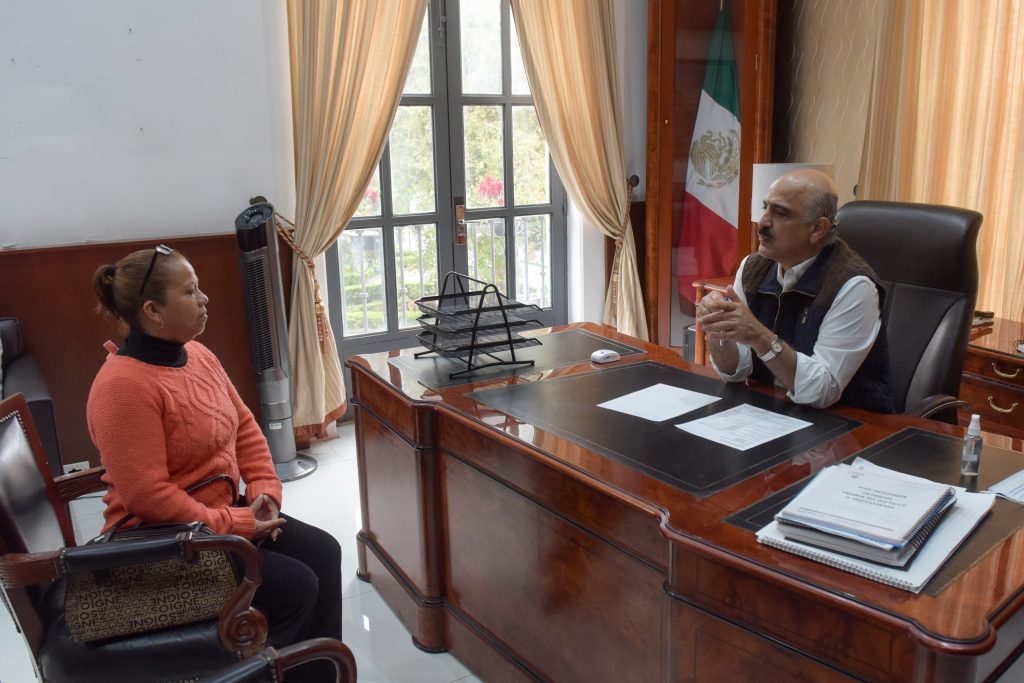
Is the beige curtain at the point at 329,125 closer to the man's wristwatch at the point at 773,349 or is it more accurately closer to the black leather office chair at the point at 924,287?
the black leather office chair at the point at 924,287

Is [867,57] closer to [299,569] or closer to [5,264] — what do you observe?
[299,569]

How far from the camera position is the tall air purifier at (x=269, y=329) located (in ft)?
11.1

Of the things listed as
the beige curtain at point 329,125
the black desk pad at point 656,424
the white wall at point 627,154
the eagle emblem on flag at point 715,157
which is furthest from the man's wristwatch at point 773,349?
the white wall at point 627,154

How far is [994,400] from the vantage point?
8.87ft

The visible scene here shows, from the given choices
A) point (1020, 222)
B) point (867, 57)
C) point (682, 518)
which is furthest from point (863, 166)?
point (682, 518)

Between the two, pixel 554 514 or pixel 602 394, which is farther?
pixel 602 394

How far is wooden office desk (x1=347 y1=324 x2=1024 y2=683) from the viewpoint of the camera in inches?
45.7

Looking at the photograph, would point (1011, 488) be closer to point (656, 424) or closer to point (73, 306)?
point (656, 424)

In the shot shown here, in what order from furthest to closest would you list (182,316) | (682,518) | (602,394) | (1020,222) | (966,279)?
(1020,222), (966,279), (602,394), (182,316), (682,518)

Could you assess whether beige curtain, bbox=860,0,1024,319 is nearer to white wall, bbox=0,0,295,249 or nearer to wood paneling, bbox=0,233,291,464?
white wall, bbox=0,0,295,249

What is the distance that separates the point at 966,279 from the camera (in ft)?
7.53

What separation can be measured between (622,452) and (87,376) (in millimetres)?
2662

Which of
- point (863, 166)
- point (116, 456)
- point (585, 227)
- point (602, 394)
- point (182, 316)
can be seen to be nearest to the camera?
point (116, 456)

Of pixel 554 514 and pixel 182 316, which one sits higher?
pixel 182 316
